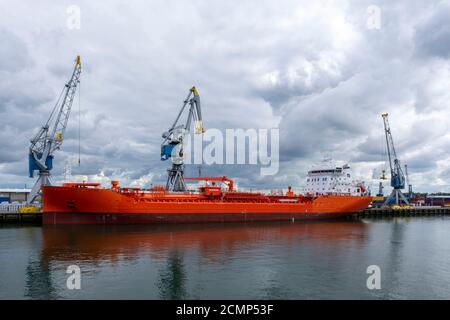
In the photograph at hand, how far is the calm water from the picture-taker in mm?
13984

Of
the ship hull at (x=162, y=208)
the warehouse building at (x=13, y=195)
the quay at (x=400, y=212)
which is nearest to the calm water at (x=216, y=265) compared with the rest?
the ship hull at (x=162, y=208)

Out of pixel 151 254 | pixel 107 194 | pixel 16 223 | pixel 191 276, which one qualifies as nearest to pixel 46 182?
pixel 16 223

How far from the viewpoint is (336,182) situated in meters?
53.5

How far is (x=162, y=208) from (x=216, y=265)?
737 inches

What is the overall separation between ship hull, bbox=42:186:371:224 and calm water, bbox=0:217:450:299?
4.30m

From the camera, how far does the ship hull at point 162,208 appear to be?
32875mm

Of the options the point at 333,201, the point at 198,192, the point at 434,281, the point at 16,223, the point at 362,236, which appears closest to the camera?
the point at 434,281

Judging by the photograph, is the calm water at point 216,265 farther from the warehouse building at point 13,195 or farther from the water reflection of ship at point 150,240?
the warehouse building at point 13,195

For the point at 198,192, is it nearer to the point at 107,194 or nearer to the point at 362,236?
the point at 107,194

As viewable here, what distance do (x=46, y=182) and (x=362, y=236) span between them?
4005 cm

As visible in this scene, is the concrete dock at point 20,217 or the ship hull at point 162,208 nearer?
the ship hull at point 162,208

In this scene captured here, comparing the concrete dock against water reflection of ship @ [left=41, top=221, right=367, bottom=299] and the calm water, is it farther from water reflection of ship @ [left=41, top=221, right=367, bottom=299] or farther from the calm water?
the calm water

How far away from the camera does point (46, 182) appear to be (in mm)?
47469

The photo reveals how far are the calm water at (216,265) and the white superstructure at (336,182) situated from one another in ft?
80.4
